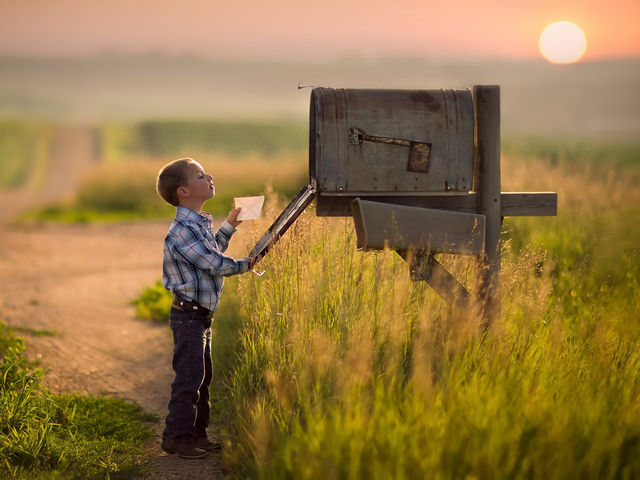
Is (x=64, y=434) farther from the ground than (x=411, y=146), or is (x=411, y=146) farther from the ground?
(x=411, y=146)

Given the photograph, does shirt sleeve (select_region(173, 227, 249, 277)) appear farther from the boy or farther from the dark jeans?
the dark jeans

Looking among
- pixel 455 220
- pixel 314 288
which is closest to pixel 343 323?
pixel 314 288

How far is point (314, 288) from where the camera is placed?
394 cm

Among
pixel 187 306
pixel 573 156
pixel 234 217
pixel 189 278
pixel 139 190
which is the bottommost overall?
pixel 187 306

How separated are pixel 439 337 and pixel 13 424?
8.72 ft

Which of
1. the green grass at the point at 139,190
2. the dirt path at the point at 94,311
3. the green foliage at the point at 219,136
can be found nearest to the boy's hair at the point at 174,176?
the dirt path at the point at 94,311

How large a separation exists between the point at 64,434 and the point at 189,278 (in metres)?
1.41

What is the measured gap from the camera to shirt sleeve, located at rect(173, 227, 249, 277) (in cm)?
371

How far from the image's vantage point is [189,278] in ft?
12.5

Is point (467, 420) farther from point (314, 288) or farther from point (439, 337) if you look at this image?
point (314, 288)

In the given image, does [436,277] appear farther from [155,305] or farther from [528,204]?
[155,305]

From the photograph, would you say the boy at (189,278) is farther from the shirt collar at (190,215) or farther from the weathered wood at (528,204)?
the weathered wood at (528,204)

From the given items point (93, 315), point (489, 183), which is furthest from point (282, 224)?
point (93, 315)

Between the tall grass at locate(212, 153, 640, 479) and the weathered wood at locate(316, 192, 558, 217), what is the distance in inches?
12.0
